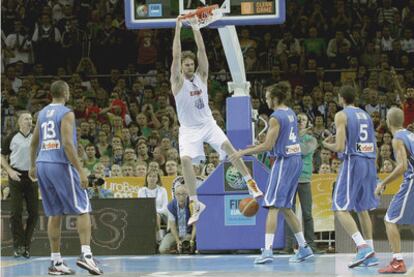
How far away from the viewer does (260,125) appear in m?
19.3

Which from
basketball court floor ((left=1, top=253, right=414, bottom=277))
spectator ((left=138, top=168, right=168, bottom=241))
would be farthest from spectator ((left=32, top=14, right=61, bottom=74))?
basketball court floor ((left=1, top=253, right=414, bottom=277))

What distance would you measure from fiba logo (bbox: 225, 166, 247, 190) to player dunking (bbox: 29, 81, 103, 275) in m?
3.88

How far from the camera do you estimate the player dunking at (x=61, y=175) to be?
1175 centimetres

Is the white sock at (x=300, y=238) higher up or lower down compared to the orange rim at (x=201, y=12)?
lower down

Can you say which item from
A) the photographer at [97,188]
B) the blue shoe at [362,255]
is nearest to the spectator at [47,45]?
the photographer at [97,188]

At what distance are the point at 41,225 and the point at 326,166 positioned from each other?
514cm

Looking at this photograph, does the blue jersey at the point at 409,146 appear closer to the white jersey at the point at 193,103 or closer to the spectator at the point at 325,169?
the white jersey at the point at 193,103

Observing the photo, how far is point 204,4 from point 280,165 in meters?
2.55

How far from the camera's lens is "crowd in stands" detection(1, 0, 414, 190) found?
19906 mm

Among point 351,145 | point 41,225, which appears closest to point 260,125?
point 41,225

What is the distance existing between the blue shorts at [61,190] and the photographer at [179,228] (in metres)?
4.31

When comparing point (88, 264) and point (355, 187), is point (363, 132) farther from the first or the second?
point (88, 264)

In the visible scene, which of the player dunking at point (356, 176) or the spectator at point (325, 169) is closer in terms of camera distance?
the player dunking at point (356, 176)

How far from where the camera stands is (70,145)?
1168cm
